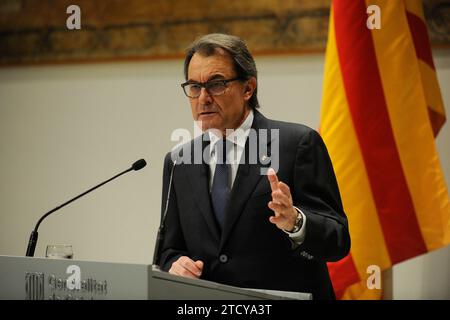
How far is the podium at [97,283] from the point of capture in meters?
1.70

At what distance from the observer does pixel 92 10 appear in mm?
4785

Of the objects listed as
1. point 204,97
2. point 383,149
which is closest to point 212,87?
point 204,97

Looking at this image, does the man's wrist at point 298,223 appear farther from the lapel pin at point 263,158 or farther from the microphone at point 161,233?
the microphone at point 161,233

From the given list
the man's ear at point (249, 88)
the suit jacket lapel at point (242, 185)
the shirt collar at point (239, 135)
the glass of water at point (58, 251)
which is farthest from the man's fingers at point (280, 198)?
the glass of water at point (58, 251)

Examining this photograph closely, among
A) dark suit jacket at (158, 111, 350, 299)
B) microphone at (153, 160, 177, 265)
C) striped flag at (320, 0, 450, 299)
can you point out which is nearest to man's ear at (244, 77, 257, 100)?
dark suit jacket at (158, 111, 350, 299)

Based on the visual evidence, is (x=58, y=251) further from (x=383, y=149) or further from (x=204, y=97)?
(x=383, y=149)

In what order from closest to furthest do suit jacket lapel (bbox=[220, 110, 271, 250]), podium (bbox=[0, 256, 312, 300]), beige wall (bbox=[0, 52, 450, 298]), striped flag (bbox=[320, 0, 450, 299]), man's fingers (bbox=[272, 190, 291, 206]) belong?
podium (bbox=[0, 256, 312, 300]) → man's fingers (bbox=[272, 190, 291, 206]) → suit jacket lapel (bbox=[220, 110, 271, 250]) → striped flag (bbox=[320, 0, 450, 299]) → beige wall (bbox=[0, 52, 450, 298])

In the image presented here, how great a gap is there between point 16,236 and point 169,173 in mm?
2689

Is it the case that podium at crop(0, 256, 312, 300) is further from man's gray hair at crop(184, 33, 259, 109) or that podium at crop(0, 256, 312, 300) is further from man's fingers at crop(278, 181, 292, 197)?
man's gray hair at crop(184, 33, 259, 109)

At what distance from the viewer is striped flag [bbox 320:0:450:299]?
3615 millimetres

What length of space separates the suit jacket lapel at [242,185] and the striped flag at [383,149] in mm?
1285

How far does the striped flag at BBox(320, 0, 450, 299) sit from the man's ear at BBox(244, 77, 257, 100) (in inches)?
Result: 46.7

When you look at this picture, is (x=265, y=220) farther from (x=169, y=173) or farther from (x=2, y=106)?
(x=2, y=106)

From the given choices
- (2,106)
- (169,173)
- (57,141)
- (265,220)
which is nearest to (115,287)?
(265,220)
